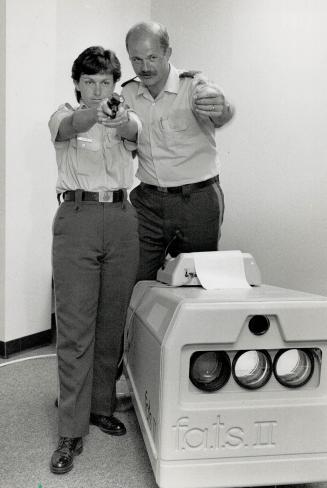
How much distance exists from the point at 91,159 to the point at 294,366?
0.87 m

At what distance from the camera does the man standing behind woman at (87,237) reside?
157cm

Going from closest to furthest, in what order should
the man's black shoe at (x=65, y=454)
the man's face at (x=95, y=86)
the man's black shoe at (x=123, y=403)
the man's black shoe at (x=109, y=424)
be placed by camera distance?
the man's black shoe at (x=65, y=454) → the man's face at (x=95, y=86) → the man's black shoe at (x=109, y=424) → the man's black shoe at (x=123, y=403)

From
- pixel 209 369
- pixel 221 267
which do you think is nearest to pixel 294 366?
pixel 209 369

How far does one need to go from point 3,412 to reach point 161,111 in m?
1.29

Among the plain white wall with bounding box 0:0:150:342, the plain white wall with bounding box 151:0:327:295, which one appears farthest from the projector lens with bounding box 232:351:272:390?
the plain white wall with bounding box 0:0:150:342

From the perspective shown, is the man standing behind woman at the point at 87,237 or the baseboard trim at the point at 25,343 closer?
the man standing behind woman at the point at 87,237

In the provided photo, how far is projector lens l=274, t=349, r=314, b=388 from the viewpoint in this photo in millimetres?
1354

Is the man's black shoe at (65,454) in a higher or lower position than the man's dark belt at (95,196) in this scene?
lower

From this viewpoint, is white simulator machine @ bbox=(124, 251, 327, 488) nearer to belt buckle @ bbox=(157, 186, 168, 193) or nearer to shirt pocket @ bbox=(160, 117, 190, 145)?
belt buckle @ bbox=(157, 186, 168, 193)

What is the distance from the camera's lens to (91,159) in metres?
1.64

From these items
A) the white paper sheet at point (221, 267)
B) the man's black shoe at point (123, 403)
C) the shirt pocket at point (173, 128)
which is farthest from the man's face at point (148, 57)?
the man's black shoe at point (123, 403)

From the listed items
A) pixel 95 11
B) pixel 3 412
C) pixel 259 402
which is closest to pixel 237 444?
pixel 259 402

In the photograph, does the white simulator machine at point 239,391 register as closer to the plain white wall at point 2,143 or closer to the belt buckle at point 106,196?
the belt buckle at point 106,196

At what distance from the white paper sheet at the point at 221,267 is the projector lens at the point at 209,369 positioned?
0.30 metres
